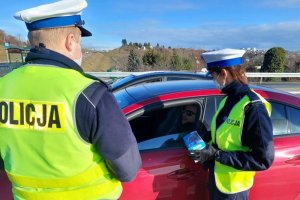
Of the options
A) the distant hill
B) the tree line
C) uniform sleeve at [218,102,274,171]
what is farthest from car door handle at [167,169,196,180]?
the distant hill

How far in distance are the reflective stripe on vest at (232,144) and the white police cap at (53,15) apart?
1.19 m

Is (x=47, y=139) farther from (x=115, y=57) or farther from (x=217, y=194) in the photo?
(x=115, y=57)

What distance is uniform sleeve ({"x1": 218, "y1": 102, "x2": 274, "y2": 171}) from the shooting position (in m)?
2.09

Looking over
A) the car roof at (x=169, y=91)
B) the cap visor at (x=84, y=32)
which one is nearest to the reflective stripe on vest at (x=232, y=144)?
the car roof at (x=169, y=91)

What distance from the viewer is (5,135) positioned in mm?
1498

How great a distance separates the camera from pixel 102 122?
141 cm

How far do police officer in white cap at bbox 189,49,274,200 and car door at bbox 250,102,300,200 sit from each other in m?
0.37

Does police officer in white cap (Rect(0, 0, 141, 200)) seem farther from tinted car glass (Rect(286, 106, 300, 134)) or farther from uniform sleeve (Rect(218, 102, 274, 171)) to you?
tinted car glass (Rect(286, 106, 300, 134))

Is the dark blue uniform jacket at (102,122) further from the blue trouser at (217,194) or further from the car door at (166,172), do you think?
the blue trouser at (217,194)

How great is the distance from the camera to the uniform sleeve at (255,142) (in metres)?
2.09

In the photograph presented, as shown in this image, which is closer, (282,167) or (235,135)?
(235,135)

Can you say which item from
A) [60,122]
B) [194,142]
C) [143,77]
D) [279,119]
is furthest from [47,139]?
[143,77]

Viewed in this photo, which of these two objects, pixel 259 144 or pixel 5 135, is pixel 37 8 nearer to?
pixel 5 135

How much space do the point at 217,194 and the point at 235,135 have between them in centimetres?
46
